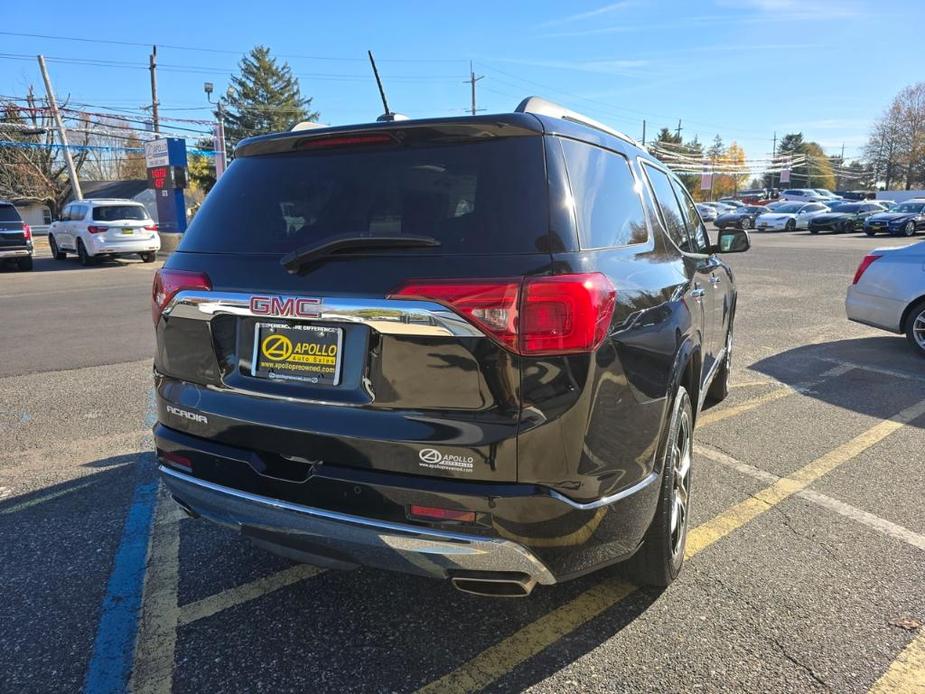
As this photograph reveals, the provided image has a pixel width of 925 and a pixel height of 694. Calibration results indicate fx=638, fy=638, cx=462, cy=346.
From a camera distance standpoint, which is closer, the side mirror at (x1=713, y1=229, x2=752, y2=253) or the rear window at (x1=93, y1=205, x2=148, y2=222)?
the side mirror at (x1=713, y1=229, x2=752, y2=253)

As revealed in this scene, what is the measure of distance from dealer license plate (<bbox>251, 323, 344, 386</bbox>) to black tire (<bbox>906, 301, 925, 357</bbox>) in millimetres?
7085

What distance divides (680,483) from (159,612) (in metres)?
2.27

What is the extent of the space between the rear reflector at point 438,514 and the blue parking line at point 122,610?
3.91 feet

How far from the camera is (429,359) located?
2.00m

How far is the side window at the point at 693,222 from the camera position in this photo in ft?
14.1

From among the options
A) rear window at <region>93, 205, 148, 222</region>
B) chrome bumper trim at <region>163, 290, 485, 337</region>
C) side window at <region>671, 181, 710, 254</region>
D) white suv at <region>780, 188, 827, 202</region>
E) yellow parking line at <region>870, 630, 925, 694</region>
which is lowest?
yellow parking line at <region>870, 630, 925, 694</region>

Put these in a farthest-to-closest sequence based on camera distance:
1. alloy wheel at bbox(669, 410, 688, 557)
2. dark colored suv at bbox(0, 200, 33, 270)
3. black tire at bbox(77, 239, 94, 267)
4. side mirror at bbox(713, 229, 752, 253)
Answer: black tire at bbox(77, 239, 94, 267) → dark colored suv at bbox(0, 200, 33, 270) → side mirror at bbox(713, 229, 752, 253) → alloy wheel at bbox(669, 410, 688, 557)

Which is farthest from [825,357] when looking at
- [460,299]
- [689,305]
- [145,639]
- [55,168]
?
[55,168]

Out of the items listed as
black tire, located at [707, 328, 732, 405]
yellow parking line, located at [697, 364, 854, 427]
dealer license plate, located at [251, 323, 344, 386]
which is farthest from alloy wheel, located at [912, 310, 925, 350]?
dealer license plate, located at [251, 323, 344, 386]

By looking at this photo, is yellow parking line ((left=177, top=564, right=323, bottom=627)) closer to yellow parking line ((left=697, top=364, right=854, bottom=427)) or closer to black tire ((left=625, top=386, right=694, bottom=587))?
black tire ((left=625, top=386, right=694, bottom=587))

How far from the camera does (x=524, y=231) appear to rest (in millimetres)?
2037

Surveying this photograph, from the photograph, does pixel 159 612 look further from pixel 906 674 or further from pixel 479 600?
pixel 906 674

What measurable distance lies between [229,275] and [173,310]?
0.33m

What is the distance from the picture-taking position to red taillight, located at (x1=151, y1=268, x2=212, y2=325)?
7.85ft
